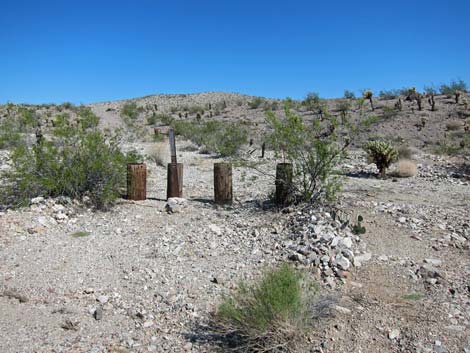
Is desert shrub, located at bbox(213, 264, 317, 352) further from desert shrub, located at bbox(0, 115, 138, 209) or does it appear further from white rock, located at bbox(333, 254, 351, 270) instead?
desert shrub, located at bbox(0, 115, 138, 209)

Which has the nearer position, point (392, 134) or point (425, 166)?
point (425, 166)

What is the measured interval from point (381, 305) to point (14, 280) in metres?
4.06

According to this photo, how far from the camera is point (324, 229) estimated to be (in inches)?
248

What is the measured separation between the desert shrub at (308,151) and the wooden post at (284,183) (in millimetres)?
128

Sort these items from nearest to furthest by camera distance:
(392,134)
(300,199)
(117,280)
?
(117,280) < (300,199) < (392,134)

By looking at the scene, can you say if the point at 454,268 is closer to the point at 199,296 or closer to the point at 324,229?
the point at 324,229

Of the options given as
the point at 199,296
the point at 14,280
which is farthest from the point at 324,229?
the point at 14,280

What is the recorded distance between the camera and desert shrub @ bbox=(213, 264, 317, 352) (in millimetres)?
3791

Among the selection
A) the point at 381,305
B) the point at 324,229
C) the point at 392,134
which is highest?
the point at 392,134

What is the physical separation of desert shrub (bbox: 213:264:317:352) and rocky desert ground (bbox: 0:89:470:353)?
198 mm

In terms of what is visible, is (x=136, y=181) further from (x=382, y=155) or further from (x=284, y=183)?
(x=382, y=155)

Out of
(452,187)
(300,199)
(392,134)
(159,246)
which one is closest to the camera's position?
(159,246)

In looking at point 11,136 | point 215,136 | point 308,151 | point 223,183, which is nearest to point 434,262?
point 308,151

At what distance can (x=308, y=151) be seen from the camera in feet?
25.1
